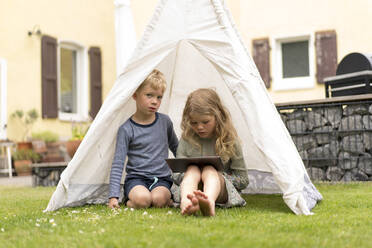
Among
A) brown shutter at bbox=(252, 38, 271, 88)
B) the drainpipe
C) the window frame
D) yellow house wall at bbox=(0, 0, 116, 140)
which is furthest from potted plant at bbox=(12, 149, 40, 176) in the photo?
brown shutter at bbox=(252, 38, 271, 88)

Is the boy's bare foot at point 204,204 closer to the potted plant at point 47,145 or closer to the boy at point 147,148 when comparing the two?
the boy at point 147,148

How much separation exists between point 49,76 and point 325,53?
18.2ft

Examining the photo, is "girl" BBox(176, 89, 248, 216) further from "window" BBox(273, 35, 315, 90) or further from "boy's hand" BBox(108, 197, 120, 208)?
"window" BBox(273, 35, 315, 90)

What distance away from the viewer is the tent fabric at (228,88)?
131 inches

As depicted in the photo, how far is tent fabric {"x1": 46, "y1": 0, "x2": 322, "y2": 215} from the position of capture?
333cm

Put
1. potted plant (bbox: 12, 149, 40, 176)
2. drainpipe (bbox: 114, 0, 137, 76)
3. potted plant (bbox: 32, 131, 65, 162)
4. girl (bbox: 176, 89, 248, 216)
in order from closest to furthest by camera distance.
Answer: girl (bbox: 176, 89, 248, 216), drainpipe (bbox: 114, 0, 137, 76), potted plant (bbox: 12, 149, 40, 176), potted plant (bbox: 32, 131, 65, 162)

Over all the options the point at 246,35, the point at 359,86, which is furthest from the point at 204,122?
the point at 246,35

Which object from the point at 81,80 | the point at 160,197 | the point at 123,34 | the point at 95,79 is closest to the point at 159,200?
the point at 160,197

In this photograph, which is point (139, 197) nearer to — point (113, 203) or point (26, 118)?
point (113, 203)

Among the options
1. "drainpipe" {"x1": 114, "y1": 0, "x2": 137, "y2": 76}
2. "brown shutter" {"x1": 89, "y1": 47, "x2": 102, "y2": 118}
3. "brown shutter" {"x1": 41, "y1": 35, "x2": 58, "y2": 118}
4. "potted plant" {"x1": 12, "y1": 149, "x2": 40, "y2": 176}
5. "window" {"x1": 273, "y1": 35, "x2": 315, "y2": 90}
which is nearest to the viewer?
"drainpipe" {"x1": 114, "y1": 0, "x2": 137, "y2": 76}

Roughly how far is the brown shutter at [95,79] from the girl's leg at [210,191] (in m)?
9.13

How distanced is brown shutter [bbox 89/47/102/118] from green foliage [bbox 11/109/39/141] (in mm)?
1799

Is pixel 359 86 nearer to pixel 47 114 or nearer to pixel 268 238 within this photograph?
pixel 268 238

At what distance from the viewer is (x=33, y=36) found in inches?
436
